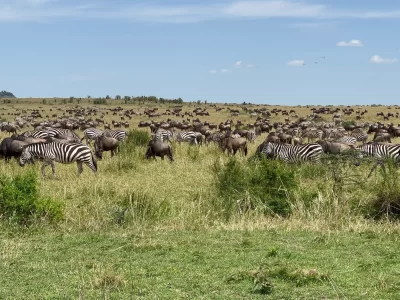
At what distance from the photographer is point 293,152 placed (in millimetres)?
21406

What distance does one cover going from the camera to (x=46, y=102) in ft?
336

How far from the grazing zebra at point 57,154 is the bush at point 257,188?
6441mm

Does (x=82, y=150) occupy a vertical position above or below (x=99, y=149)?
above

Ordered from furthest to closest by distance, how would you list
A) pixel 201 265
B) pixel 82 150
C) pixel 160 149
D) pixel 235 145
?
pixel 235 145 → pixel 160 149 → pixel 82 150 → pixel 201 265

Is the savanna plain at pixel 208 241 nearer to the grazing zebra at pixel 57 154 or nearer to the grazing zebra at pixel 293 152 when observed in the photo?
the grazing zebra at pixel 57 154

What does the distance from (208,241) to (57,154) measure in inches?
432

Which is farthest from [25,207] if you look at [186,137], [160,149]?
[186,137]

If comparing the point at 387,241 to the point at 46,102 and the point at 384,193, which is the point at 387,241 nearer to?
the point at 384,193

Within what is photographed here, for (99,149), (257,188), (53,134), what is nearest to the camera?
(257,188)

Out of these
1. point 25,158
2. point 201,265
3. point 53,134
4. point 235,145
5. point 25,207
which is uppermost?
point 53,134

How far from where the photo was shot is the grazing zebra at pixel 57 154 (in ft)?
62.6

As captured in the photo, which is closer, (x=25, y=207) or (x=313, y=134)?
(x=25, y=207)

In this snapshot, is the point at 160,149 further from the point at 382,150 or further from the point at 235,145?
the point at 382,150

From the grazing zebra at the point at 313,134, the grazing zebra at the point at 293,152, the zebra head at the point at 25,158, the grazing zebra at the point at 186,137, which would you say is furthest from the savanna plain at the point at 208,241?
the grazing zebra at the point at 313,134
